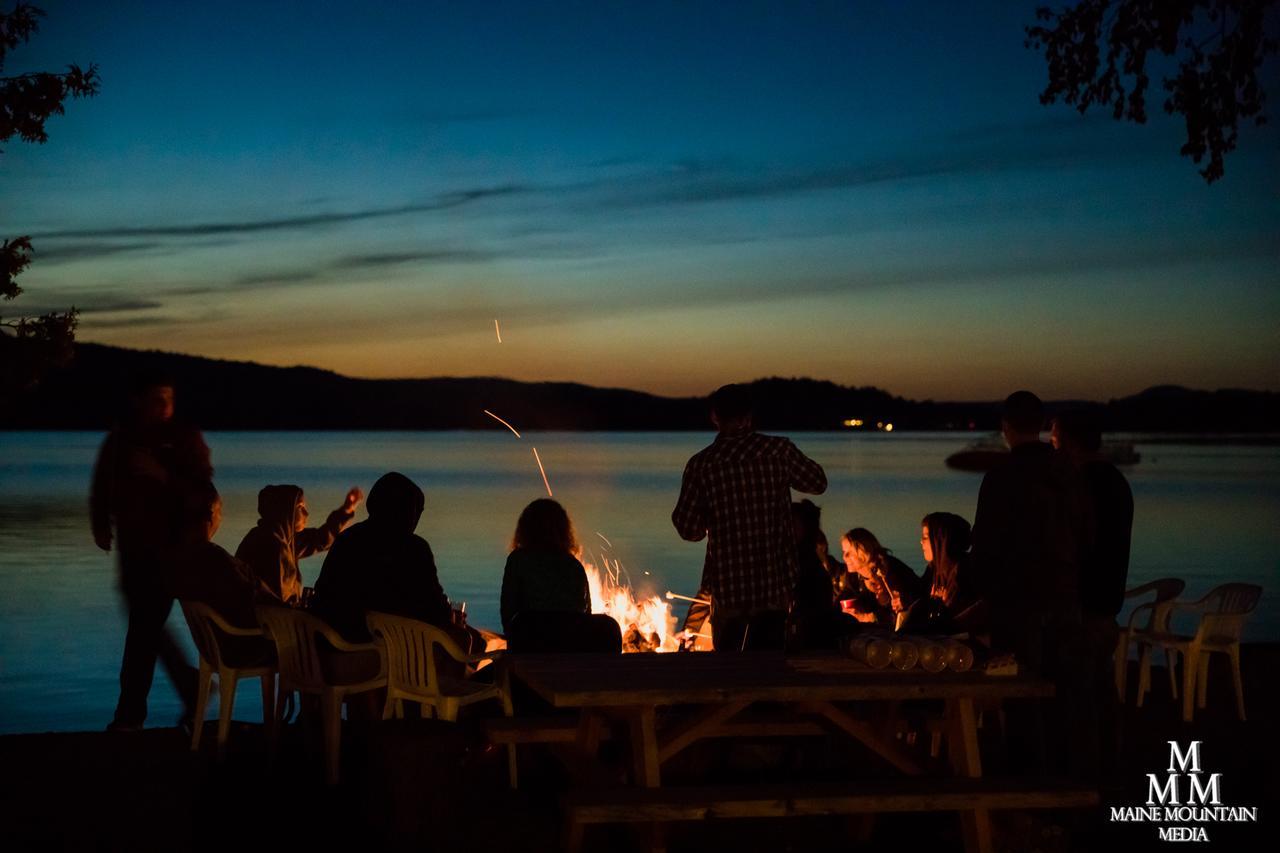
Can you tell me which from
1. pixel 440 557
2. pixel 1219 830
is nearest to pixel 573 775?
pixel 1219 830

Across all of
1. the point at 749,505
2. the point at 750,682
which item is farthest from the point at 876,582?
the point at 750,682

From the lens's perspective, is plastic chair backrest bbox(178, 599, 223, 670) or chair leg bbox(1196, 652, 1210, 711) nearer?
plastic chair backrest bbox(178, 599, 223, 670)

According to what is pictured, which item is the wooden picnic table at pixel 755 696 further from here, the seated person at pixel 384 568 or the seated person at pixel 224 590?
the seated person at pixel 224 590

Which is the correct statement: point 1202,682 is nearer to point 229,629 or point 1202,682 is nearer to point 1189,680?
point 1189,680

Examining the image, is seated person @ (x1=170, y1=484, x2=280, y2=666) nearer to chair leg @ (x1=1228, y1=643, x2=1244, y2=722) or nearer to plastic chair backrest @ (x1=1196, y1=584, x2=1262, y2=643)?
plastic chair backrest @ (x1=1196, y1=584, x2=1262, y2=643)

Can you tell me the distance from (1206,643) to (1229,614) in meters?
0.19

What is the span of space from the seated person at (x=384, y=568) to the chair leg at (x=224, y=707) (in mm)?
510

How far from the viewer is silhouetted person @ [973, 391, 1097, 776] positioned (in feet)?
16.6

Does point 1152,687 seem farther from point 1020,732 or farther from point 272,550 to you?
point 272,550

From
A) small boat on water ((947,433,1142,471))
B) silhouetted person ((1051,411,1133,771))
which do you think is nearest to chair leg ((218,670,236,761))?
silhouetted person ((1051,411,1133,771))

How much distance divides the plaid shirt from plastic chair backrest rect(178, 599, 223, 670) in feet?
6.46

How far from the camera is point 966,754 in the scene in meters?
4.37

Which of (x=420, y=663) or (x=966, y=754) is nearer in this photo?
(x=966, y=754)

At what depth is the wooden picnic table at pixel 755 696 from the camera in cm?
396
